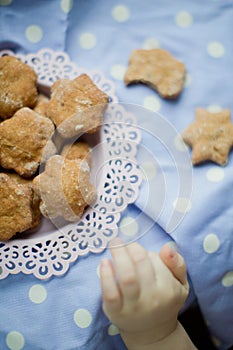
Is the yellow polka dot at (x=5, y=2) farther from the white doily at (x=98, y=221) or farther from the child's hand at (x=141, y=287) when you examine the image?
the child's hand at (x=141, y=287)

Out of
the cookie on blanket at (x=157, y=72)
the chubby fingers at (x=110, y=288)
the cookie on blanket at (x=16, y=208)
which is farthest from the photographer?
the cookie on blanket at (x=157, y=72)

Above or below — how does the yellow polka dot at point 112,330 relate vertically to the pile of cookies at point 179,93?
below

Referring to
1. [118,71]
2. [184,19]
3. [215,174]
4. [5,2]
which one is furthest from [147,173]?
[5,2]

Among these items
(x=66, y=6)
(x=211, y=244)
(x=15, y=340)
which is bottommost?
(x=15, y=340)

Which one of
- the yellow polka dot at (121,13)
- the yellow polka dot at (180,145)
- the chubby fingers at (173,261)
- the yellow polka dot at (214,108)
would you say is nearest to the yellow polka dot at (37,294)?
the chubby fingers at (173,261)

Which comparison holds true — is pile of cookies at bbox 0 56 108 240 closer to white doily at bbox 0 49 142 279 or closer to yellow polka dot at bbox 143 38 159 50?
white doily at bbox 0 49 142 279

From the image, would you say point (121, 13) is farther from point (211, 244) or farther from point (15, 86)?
point (211, 244)
